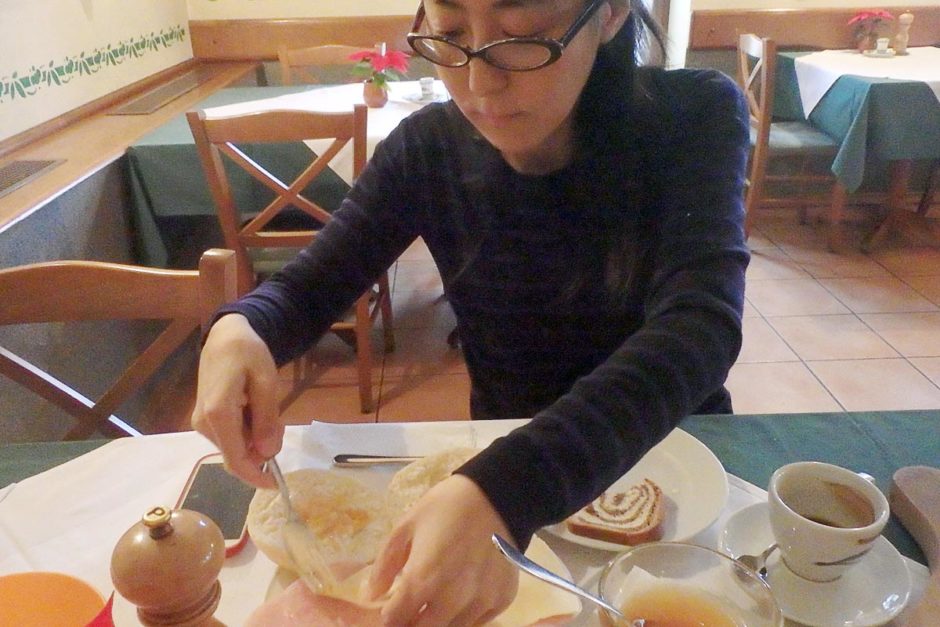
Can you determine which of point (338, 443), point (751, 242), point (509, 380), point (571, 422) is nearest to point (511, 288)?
point (509, 380)

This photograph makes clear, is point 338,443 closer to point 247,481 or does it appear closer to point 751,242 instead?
point 247,481

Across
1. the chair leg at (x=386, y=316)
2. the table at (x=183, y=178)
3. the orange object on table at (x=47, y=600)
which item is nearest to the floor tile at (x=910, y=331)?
the chair leg at (x=386, y=316)

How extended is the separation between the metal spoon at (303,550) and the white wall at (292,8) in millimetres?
3469

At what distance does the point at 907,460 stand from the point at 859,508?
195 mm

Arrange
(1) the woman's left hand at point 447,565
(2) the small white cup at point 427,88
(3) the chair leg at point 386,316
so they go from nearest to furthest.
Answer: (1) the woman's left hand at point 447,565 < (3) the chair leg at point 386,316 < (2) the small white cup at point 427,88

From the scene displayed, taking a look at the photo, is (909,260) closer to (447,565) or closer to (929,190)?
(929,190)

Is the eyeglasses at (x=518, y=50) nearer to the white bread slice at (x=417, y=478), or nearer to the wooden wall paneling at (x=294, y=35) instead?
the white bread slice at (x=417, y=478)

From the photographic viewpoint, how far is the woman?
520 mm

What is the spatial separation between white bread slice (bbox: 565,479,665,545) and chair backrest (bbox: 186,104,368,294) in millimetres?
1388

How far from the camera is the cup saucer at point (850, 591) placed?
Result: 59 cm

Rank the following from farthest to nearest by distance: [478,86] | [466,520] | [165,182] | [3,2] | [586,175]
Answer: [165,182] → [3,2] → [586,175] → [478,86] → [466,520]

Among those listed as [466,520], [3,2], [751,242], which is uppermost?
[3,2]

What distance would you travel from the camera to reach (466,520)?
0.49 metres

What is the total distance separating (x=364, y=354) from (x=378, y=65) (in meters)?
1.08
